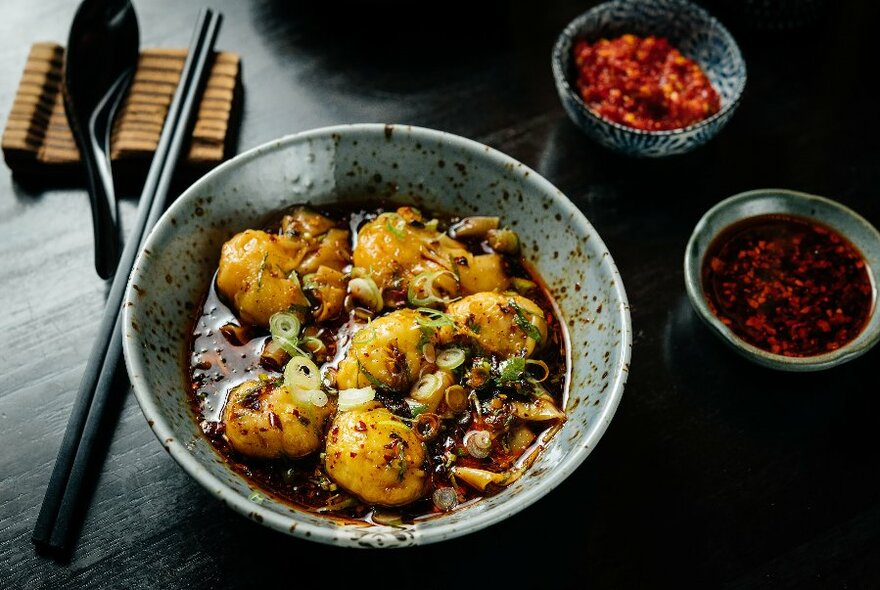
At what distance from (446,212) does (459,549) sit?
1079 mm

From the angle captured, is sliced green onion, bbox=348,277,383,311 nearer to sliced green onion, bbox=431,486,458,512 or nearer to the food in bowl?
the food in bowl

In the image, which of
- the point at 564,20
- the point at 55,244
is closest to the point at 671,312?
the point at 564,20

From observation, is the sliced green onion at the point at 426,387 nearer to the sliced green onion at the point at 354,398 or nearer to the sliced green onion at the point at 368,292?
the sliced green onion at the point at 354,398

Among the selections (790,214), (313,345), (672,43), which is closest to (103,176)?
(313,345)

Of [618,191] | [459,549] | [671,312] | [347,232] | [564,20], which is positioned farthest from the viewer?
[564,20]

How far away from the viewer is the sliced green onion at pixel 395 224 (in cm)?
240

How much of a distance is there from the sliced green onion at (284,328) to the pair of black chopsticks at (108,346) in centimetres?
52

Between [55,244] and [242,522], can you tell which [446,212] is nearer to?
[242,522]

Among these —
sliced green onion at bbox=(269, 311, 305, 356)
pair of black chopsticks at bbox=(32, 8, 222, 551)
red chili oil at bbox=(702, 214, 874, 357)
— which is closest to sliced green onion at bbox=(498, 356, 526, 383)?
sliced green onion at bbox=(269, 311, 305, 356)

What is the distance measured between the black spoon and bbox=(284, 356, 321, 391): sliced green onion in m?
0.91

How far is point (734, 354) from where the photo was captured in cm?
265

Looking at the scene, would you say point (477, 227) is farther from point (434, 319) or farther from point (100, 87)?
point (100, 87)

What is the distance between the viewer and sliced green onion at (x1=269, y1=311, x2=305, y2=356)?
2.23 meters

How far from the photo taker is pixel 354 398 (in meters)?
2.08
